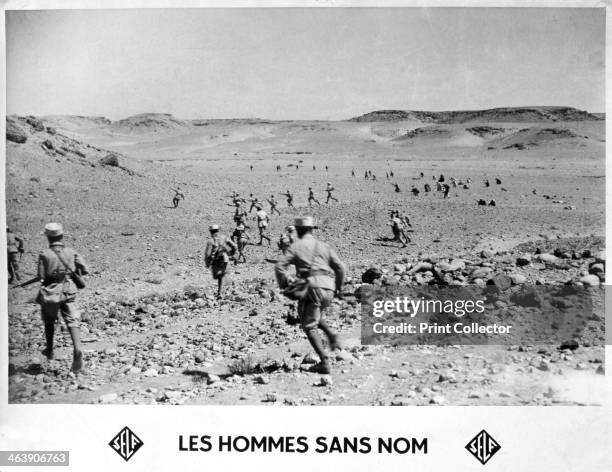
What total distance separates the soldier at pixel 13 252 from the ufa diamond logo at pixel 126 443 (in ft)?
6.04

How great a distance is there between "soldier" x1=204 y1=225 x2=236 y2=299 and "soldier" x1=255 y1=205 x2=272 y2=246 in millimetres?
363

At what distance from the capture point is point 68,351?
6152 millimetres

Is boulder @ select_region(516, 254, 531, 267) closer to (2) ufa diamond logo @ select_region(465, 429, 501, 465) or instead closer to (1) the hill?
(1) the hill

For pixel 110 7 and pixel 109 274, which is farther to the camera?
pixel 109 274

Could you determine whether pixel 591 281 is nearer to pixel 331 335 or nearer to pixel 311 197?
pixel 331 335

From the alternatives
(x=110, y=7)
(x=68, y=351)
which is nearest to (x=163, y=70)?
(x=110, y=7)

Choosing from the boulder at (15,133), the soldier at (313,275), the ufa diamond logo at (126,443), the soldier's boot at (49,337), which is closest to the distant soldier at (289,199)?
the soldier at (313,275)

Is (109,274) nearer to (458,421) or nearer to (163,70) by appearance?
(163,70)

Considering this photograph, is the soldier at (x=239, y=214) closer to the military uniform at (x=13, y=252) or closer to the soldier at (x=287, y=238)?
the soldier at (x=287, y=238)

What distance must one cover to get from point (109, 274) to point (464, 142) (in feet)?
15.5

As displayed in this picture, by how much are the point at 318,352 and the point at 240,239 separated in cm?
195

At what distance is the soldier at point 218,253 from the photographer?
22.1 feet

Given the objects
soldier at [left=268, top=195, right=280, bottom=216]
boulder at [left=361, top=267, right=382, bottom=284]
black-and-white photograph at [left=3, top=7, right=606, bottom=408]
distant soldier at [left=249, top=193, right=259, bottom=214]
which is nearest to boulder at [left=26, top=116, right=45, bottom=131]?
black-and-white photograph at [left=3, top=7, right=606, bottom=408]

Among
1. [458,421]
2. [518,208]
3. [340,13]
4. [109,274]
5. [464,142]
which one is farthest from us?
[464,142]
